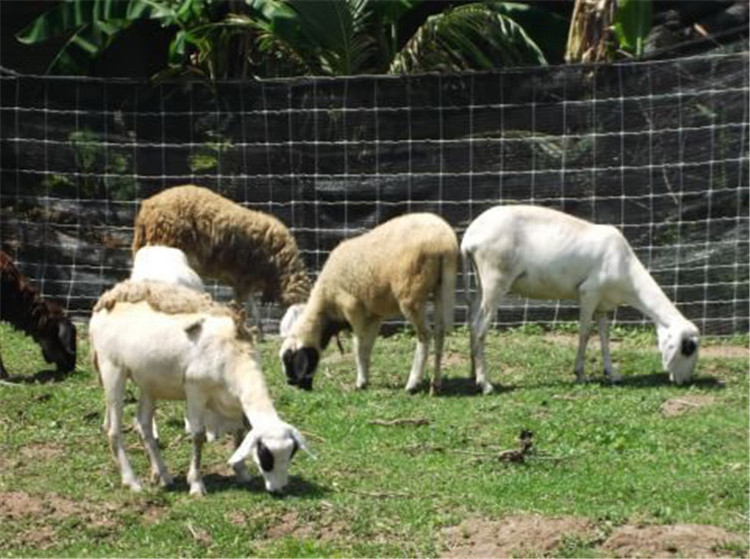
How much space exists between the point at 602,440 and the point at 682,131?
4783mm

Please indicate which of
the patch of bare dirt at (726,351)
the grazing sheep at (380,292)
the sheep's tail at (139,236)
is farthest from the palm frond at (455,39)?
the grazing sheep at (380,292)

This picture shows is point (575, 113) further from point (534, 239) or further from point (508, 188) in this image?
point (534, 239)

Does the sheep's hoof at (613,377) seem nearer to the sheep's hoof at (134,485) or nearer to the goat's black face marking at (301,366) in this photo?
the goat's black face marking at (301,366)

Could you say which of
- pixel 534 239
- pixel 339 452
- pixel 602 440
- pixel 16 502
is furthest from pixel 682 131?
pixel 16 502

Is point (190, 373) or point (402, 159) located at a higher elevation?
point (402, 159)

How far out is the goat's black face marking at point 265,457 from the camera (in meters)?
9.34

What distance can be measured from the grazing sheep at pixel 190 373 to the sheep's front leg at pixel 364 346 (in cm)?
325

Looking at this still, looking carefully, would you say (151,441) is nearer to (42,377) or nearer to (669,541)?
(669,541)

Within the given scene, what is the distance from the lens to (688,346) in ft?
42.7

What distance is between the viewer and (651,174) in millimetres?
15086

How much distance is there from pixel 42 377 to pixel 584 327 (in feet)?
14.7

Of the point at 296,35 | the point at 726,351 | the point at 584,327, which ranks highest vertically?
the point at 296,35

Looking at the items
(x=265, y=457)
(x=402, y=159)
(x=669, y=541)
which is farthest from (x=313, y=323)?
(x=669, y=541)

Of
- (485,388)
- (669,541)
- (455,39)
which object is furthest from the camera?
(455,39)
